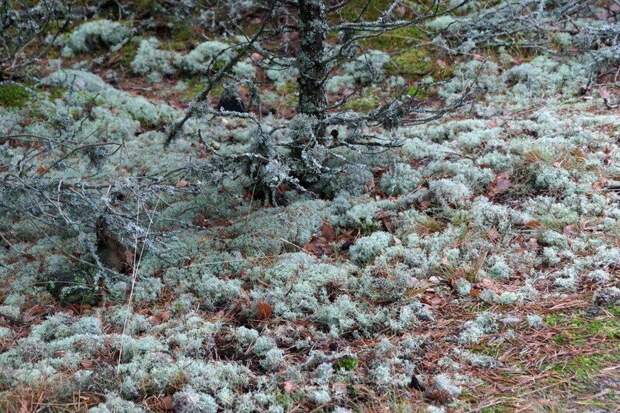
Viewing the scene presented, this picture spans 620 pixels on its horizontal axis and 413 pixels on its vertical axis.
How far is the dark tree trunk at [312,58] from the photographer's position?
206 inches

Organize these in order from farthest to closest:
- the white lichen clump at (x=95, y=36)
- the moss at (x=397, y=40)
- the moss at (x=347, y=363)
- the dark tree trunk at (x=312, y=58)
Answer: the white lichen clump at (x=95, y=36), the moss at (x=397, y=40), the dark tree trunk at (x=312, y=58), the moss at (x=347, y=363)

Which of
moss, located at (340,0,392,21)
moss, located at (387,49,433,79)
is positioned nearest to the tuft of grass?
moss, located at (387,49,433,79)

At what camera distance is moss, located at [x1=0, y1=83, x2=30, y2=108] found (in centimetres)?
760

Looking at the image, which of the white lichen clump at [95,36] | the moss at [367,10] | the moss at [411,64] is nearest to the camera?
the moss at [411,64]

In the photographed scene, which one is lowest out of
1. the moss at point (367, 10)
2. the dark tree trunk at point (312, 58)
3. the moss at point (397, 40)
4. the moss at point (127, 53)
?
the moss at point (127, 53)

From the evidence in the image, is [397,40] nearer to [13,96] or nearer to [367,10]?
[367,10]

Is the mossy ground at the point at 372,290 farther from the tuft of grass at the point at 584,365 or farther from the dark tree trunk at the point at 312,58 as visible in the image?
the dark tree trunk at the point at 312,58

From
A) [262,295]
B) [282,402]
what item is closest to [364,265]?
[262,295]

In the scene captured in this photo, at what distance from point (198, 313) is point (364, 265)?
118cm

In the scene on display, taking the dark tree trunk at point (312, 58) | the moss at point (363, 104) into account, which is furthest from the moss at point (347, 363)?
the moss at point (363, 104)

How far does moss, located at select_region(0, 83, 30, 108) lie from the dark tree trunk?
3859 mm

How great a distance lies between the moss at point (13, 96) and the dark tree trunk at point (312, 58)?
12.7ft

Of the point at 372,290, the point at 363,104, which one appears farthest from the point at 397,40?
the point at 372,290

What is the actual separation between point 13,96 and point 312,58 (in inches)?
164
